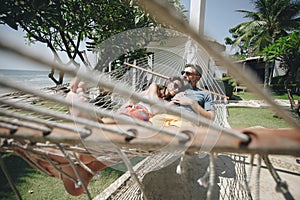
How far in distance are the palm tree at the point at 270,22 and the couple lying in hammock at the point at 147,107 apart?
9223mm

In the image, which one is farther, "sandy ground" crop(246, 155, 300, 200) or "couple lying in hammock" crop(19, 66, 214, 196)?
"sandy ground" crop(246, 155, 300, 200)

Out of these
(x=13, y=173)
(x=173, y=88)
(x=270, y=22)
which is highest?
(x=270, y=22)

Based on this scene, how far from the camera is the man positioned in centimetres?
121

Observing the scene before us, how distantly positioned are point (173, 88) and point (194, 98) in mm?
187

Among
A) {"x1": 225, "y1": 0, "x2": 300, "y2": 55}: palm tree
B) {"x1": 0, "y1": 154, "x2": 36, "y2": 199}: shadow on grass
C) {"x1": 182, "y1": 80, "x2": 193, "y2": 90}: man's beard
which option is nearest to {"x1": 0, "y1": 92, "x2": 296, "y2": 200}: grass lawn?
{"x1": 0, "y1": 154, "x2": 36, "y2": 199}: shadow on grass

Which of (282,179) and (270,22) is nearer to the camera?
(282,179)

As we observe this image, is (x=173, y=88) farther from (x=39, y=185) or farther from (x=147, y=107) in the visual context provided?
(x=39, y=185)

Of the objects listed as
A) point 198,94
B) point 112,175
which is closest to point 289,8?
point 198,94

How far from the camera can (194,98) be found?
1392 millimetres

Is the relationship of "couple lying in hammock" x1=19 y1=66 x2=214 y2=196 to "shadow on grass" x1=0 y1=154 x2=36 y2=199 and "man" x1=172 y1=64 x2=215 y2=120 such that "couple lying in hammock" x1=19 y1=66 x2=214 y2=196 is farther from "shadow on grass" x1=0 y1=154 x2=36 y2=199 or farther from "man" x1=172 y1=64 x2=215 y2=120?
"shadow on grass" x1=0 y1=154 x2=36 y2=199

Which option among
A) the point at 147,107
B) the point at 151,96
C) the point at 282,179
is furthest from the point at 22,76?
the point at 282,179

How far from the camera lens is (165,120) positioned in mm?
1144

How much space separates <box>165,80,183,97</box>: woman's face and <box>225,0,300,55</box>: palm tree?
30.3 feet

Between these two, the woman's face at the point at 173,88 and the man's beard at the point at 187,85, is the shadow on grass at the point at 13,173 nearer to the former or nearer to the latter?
the woman's face at the point at 173,88
